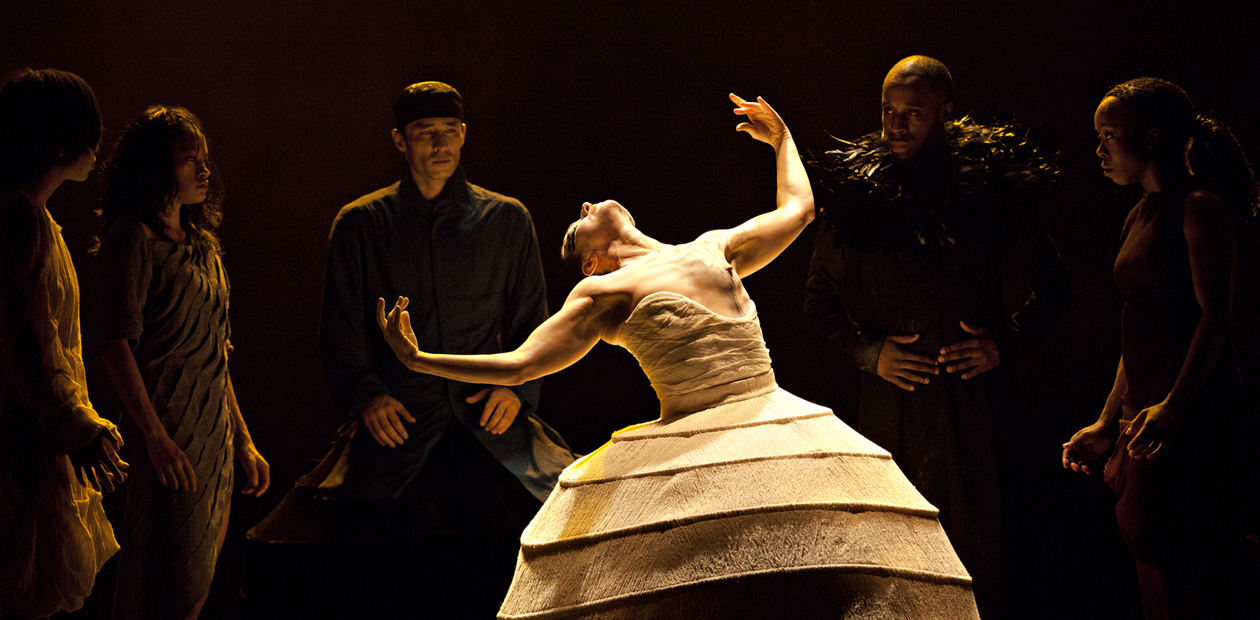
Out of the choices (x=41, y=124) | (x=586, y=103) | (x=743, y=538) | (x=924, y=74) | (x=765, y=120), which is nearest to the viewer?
(x=743, y=538)

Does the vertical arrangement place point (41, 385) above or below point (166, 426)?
above

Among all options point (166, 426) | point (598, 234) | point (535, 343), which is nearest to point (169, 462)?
point (166, 426)

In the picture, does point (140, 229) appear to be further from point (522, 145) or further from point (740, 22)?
point (740, 22)

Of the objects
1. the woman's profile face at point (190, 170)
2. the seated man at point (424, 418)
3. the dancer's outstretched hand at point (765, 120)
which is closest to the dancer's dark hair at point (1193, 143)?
the dancer's outstretched hand at point (765, 120)

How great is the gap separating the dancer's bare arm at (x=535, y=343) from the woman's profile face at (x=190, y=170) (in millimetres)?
1027

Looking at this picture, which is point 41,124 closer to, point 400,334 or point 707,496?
point 400,334

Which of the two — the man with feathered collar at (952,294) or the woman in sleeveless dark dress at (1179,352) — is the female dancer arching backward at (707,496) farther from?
the woman in sleeveless dark dress at (1179,352)

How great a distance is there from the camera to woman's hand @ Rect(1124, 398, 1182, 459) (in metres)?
2.78

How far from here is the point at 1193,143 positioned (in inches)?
114

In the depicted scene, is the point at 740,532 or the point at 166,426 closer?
the point at 740,532

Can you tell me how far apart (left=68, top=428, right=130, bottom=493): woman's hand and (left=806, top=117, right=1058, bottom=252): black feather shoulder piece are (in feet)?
7.69

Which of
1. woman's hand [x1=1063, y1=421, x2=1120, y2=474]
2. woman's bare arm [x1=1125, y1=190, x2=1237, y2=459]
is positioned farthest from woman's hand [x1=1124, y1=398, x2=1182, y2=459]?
woman's hand [x1=1063, y1=421, x2=1120, y2=474]

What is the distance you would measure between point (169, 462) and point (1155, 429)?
118 inches

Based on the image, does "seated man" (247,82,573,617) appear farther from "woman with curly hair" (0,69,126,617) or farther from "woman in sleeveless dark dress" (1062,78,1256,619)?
"woman in sleeveless dark dress" (1062,78,1256,619)
